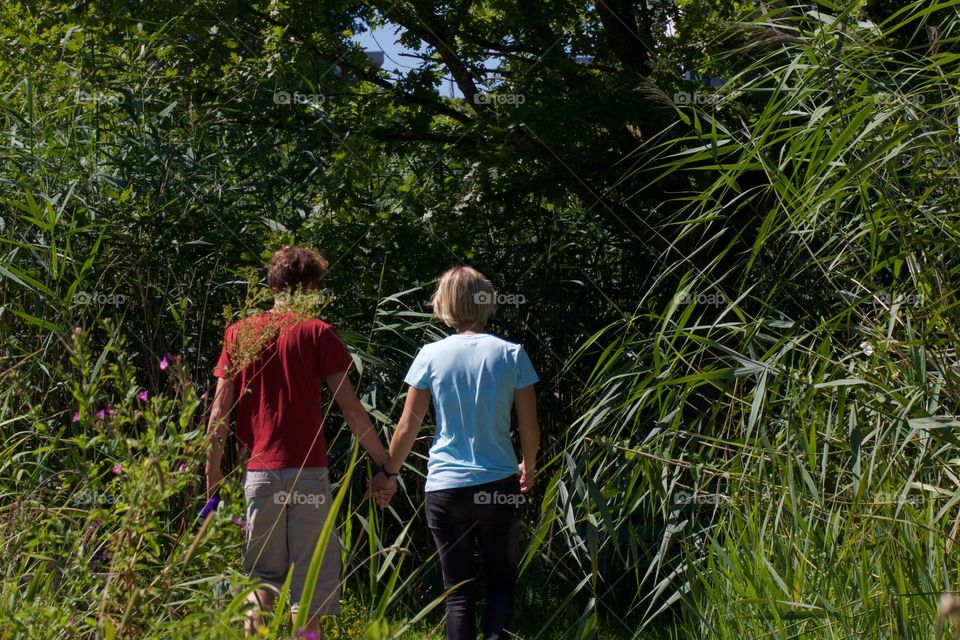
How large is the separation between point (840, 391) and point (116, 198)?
296 centimetres

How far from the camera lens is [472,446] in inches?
130

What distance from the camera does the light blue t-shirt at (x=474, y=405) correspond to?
10.8ft

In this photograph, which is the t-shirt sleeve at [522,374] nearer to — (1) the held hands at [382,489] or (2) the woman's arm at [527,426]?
(2) the woman's arm at [527,426]

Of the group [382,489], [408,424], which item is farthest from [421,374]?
[382,489]

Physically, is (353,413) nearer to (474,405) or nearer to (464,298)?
(474,405)

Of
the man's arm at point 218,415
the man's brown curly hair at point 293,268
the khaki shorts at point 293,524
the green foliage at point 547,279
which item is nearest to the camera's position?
the green foliage at point 547,279

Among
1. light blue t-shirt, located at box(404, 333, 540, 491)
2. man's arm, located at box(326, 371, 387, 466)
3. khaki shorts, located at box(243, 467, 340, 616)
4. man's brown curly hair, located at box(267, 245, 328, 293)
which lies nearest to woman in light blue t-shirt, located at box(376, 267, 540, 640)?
light blue t-shirt, located at box(404, 333, 540, 491)

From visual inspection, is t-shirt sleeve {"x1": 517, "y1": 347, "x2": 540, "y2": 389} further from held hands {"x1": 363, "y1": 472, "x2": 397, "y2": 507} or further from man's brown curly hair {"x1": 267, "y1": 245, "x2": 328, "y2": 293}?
man's brown curly hair {"x1": 267, "y1": 245, "x2": 328, "y2": 293}

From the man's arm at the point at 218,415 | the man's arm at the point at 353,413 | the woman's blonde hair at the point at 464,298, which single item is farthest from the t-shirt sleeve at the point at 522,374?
the man's arm at the point at 218,415

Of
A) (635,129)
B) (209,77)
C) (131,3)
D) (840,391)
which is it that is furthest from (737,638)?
(131,3)

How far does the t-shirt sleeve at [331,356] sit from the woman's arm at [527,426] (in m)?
0.55

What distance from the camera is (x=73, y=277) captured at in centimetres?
432

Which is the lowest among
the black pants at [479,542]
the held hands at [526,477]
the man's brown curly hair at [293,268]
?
the black pants at [479,542]

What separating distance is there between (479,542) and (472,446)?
0.32 metres
